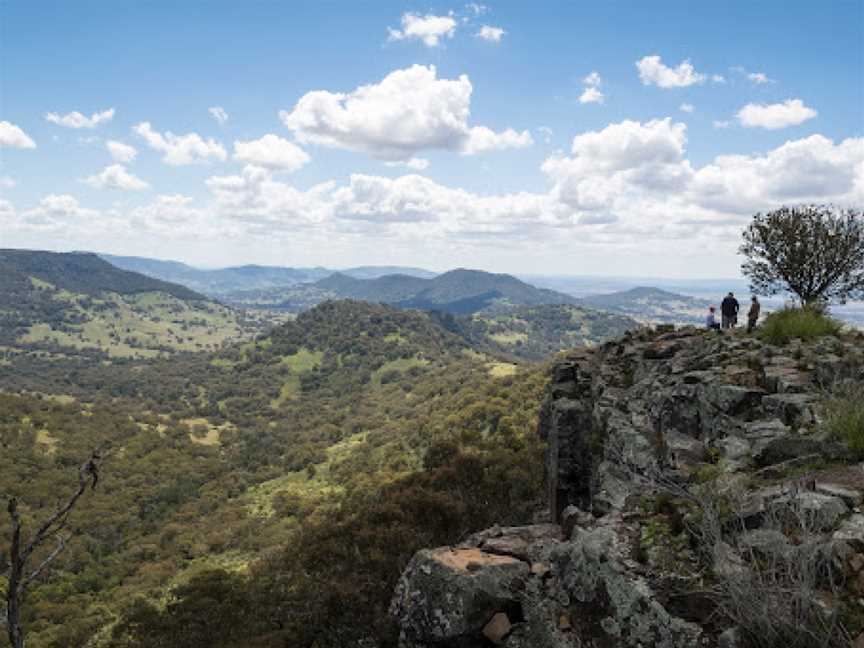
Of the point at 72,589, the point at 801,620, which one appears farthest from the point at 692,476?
the point at 72,589

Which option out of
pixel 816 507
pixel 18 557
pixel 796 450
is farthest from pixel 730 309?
pixel 18 557

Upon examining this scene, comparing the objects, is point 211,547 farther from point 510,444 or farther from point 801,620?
point 801,620

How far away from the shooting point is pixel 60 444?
181250 mm

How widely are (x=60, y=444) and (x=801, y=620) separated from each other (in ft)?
725

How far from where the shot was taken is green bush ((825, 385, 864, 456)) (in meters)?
11.1

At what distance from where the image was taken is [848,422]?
37.8ft

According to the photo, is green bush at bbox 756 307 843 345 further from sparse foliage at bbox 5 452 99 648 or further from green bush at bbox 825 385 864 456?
sparse foliage at bbox 5 452 99 648

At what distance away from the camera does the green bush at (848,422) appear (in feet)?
36.5

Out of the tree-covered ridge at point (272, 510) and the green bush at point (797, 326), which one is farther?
the tree-covered ridge at point (272, 510)

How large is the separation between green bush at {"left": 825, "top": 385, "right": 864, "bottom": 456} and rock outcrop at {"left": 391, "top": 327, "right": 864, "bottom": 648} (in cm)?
26

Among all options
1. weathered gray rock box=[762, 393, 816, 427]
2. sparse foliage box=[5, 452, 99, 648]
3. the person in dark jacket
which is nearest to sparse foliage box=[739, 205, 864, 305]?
the person in dark jacket

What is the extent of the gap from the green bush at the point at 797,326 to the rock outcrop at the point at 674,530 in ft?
2.93

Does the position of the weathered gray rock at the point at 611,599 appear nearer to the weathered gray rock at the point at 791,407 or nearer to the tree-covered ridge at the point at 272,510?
the weathered gray rock at the point at 791,407

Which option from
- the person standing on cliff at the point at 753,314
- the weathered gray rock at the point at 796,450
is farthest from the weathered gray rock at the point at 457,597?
the person standing on cliff at the point at 753,314
